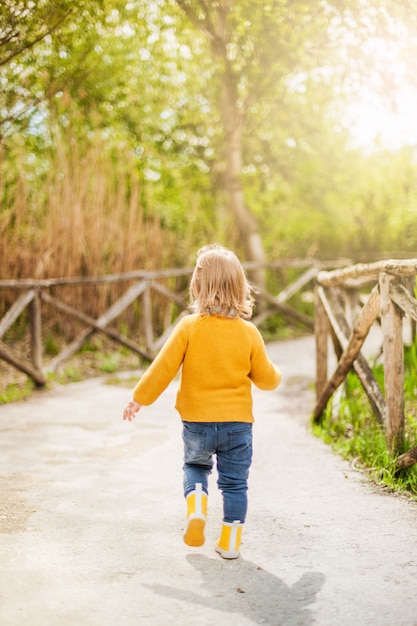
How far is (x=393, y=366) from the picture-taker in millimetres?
4305

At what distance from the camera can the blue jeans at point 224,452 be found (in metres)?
3.17

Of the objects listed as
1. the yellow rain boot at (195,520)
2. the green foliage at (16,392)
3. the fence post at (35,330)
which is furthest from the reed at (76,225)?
the yellow rain boot at (195,520)

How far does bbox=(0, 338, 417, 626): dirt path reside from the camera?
2600 millimetres

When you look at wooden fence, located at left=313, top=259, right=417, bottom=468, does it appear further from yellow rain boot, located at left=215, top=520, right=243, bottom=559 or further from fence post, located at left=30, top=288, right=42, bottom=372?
fence post, located at left=30, top=288, right=42, bottom=372

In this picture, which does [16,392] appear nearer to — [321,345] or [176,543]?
[321,345]

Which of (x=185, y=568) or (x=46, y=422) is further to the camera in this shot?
(x=46, y=422)

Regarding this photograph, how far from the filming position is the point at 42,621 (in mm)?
2486

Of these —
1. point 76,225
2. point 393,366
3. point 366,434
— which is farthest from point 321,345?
point 76,225

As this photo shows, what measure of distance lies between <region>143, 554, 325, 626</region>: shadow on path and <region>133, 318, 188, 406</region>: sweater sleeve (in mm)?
694

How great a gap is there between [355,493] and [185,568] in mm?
1345

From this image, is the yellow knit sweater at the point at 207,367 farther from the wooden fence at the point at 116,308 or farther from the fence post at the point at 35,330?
the fence post at the point at 35,330

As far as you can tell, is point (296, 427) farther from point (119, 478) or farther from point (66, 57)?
point (66, 57)

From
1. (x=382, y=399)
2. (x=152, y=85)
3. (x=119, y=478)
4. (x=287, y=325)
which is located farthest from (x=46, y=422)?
(x=152, y=85)

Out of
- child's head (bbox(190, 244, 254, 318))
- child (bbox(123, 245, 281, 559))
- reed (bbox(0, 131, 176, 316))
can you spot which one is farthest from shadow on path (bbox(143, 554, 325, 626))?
reed (bbox(0, 131, 176, 316))
